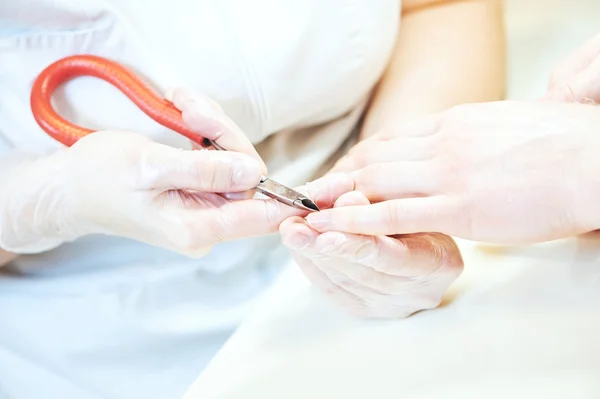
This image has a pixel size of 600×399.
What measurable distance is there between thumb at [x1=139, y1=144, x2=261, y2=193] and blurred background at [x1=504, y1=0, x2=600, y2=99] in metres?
0.55

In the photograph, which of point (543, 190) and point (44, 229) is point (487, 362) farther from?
point (44, 229)

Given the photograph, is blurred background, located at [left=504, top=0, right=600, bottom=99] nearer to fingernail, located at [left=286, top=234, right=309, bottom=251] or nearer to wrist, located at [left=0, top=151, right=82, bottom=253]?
fingernail, located at [left=286, top=234, right=309, bottom=251]

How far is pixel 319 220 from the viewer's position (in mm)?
531

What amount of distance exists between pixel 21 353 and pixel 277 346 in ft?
1.11

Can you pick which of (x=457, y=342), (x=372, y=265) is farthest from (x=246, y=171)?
(x=457, y=342)

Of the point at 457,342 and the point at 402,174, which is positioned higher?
the point at 402,174

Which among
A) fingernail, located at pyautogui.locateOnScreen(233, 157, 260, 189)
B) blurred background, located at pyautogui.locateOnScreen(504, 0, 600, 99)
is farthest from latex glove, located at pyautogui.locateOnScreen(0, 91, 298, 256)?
blurred background, located at pyautogui.locateOnScreen(504, 0, 600, 99)

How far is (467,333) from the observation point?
1.90 feet

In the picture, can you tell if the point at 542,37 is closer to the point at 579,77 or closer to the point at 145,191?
the point at 579,77

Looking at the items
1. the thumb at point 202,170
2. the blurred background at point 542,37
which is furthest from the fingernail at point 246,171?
the blurred background at point 542,37

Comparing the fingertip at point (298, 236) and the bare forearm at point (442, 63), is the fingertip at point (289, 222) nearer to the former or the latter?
the fingertip at point (298, 236)

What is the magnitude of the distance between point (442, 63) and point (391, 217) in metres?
0.34

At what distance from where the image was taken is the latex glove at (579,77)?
1.95 ft

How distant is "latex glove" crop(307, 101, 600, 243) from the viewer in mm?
522
